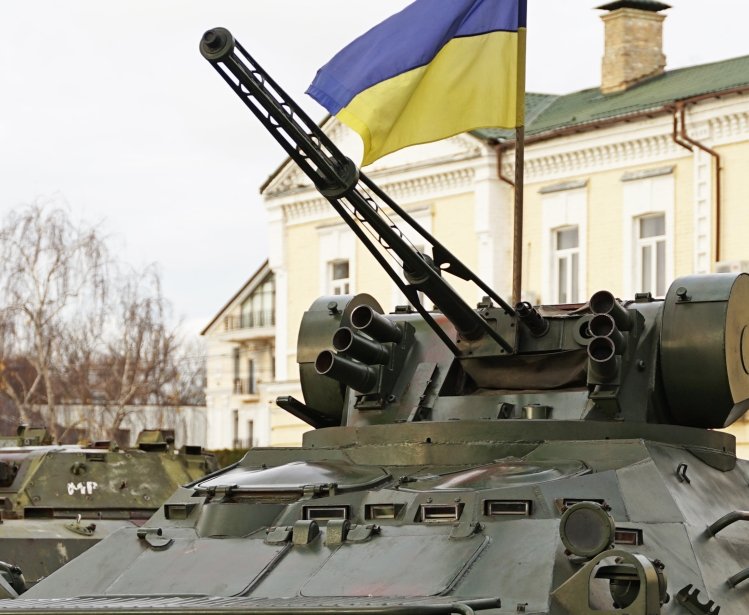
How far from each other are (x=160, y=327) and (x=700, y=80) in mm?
21930

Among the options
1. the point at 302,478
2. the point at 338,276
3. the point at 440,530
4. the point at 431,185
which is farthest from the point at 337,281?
the point at 440,530

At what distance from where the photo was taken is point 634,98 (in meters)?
37.2

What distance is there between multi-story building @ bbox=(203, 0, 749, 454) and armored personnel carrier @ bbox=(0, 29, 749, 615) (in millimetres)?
21648

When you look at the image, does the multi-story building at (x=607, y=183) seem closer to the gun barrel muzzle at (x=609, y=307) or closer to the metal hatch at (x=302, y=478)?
the gun barrel muzzle at (x=609, y=307)

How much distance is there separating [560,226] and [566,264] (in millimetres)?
793

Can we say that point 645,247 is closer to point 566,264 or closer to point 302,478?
point 566,264

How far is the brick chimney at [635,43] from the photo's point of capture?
3841 cm

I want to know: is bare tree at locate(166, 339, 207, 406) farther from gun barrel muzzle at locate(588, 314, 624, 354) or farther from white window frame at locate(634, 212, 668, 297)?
gun barrel muzzle at locate(588, 314, 624, 354)

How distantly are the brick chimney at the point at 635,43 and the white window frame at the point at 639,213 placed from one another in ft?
10.9

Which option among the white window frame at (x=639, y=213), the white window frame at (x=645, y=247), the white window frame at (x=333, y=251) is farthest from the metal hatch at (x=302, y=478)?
the white window frame at (x=333, y=251)

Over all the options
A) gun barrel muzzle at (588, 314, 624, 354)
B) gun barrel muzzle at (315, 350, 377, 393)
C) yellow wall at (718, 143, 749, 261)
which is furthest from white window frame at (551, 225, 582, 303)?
gun barrel muzzle at (588, 314, 624, 354)

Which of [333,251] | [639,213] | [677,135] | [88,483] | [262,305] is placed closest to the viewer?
[88,483]

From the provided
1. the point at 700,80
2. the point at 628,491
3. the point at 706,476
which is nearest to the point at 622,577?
the point at 628,491

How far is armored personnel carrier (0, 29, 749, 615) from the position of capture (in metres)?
9.75
